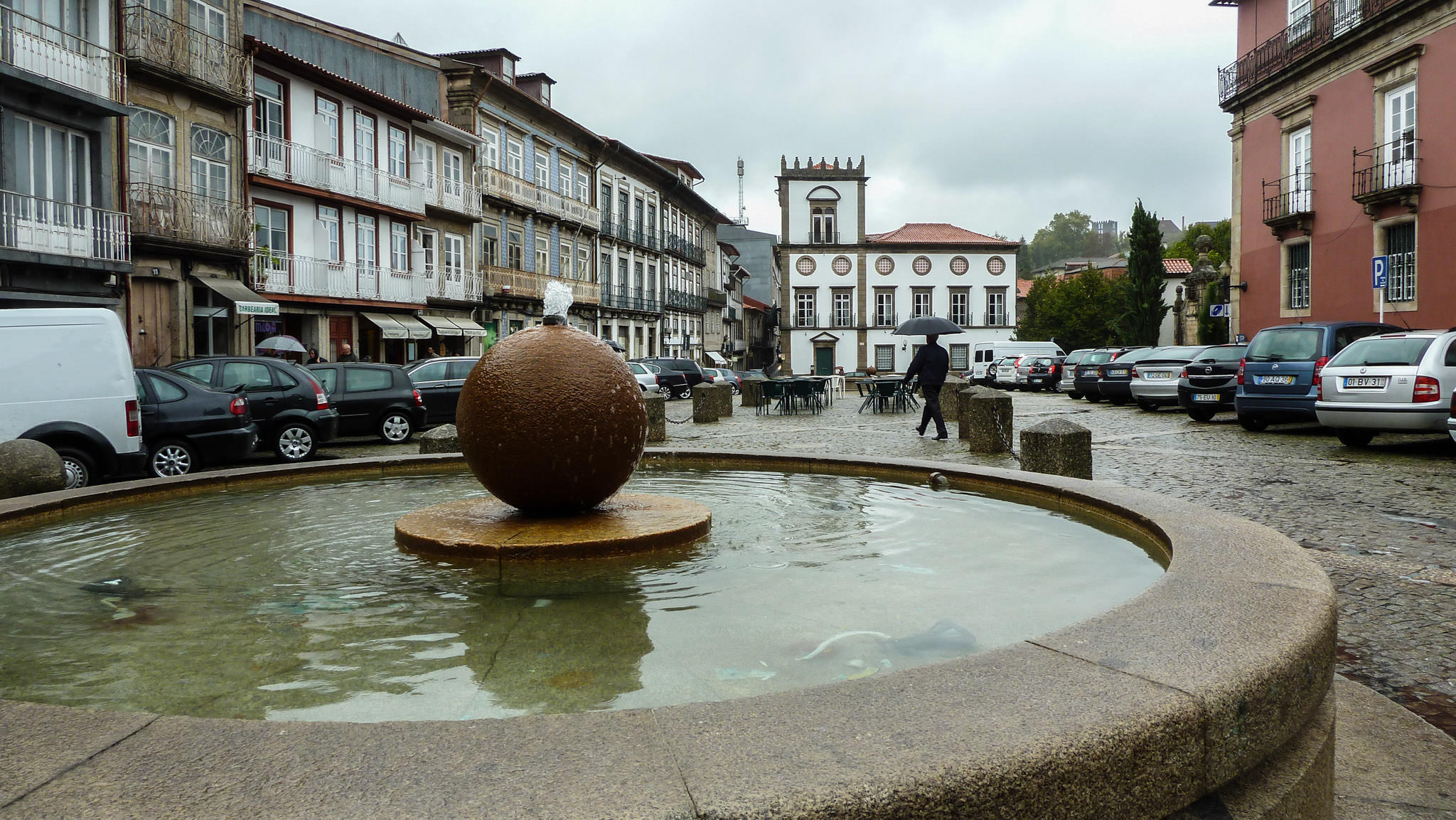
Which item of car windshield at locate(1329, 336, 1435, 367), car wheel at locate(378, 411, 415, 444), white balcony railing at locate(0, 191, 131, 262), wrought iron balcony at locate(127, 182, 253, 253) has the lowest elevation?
car wheel at locate(378, 411, 415, 444)

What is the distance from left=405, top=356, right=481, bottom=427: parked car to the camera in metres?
18.8

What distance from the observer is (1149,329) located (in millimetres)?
54156

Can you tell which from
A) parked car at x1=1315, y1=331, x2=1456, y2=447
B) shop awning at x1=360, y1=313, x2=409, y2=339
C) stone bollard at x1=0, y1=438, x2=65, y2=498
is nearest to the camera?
stone bollard at x1=0, y1=438, x2=65, y2=498

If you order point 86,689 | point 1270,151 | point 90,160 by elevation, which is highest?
point 1270,151

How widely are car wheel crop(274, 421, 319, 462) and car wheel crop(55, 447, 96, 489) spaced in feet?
14.5

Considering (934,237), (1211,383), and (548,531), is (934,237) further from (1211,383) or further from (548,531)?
(548,531)

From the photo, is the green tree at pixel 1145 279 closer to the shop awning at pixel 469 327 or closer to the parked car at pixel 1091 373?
the parked car at pixel 1091 373

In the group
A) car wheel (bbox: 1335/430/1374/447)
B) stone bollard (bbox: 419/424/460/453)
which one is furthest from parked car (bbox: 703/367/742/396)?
stone bollard (bbox: 419/424/460/453)

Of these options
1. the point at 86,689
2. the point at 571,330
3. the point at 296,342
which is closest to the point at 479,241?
the point at 296,342

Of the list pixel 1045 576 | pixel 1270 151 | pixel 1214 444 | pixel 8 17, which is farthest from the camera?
pixel 1270 151

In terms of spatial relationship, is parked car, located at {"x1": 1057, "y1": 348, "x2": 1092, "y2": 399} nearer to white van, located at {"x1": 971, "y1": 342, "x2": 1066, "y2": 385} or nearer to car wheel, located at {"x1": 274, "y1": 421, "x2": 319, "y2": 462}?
white van, located at {"x1": 971, "y1": 342, "x2": 1066, "y2": 385}

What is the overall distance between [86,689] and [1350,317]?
1093 inches

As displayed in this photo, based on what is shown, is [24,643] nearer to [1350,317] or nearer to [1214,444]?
[1214,444]

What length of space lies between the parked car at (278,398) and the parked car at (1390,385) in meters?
13.9
